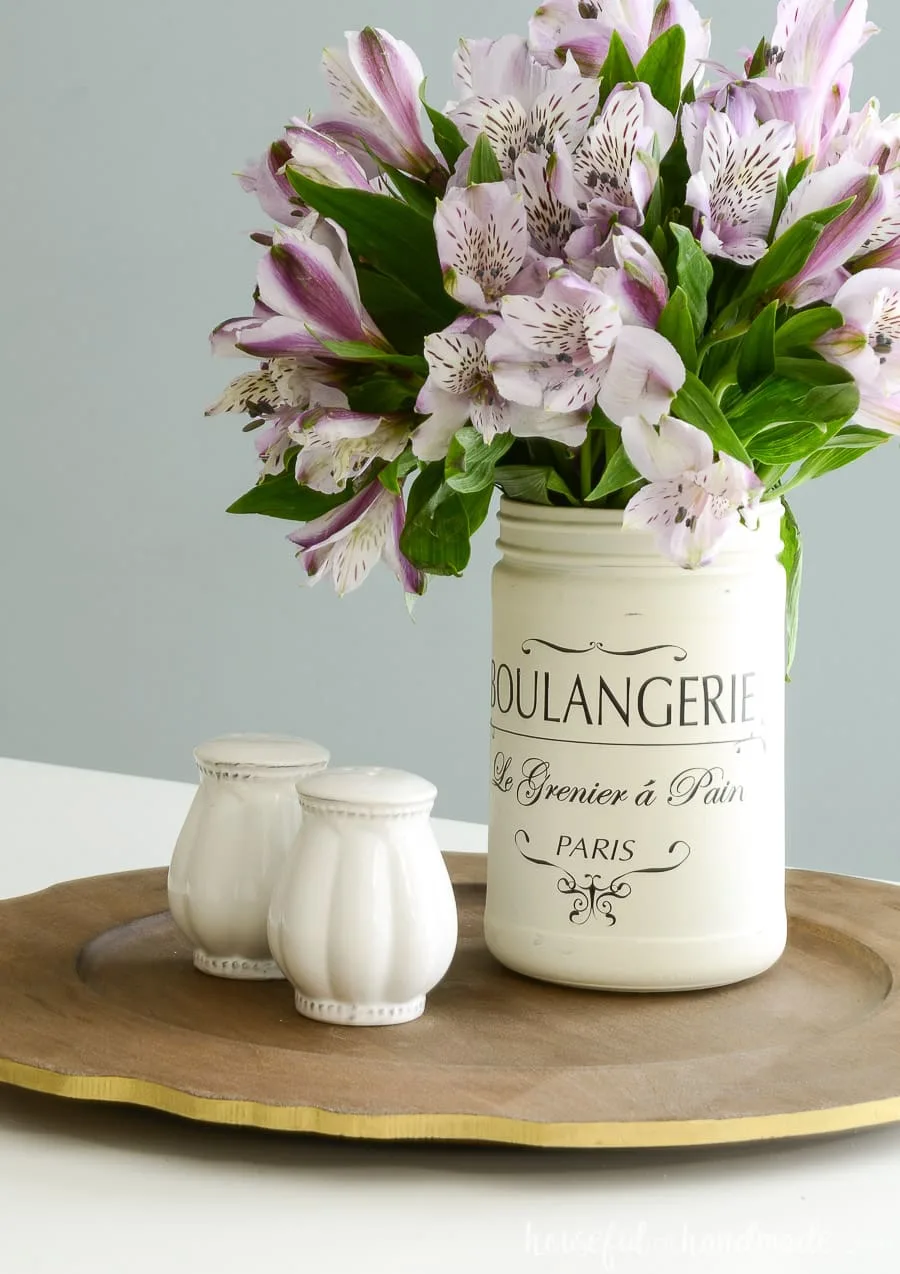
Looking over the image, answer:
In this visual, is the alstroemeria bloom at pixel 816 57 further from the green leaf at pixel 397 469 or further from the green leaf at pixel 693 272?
the green leaf at pixel 397 469

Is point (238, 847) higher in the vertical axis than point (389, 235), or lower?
lower

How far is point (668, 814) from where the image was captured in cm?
84

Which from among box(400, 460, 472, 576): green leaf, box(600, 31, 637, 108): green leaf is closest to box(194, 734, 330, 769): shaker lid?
box(400, 460, 472, 576): green leaf

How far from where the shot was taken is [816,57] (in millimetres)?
789

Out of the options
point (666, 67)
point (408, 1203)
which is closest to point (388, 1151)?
point (408, 1203)

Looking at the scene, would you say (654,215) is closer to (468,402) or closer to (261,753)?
(468,402)

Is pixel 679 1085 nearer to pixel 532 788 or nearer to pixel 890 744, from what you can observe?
pixel 532 788

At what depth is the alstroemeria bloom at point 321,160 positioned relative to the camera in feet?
2.58

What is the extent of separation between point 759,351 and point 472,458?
0.13 metres

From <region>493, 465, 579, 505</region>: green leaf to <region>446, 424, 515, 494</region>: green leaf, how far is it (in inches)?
1.3

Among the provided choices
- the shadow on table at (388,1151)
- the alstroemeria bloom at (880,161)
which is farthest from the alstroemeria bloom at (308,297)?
the shadow on table at (388,1151)

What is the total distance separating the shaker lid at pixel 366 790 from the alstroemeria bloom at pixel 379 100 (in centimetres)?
28

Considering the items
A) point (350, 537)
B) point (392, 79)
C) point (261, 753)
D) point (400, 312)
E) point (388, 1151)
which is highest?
point (392, 79)

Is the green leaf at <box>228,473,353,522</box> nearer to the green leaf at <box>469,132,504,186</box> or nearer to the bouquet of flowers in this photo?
the bouquet of flowers
